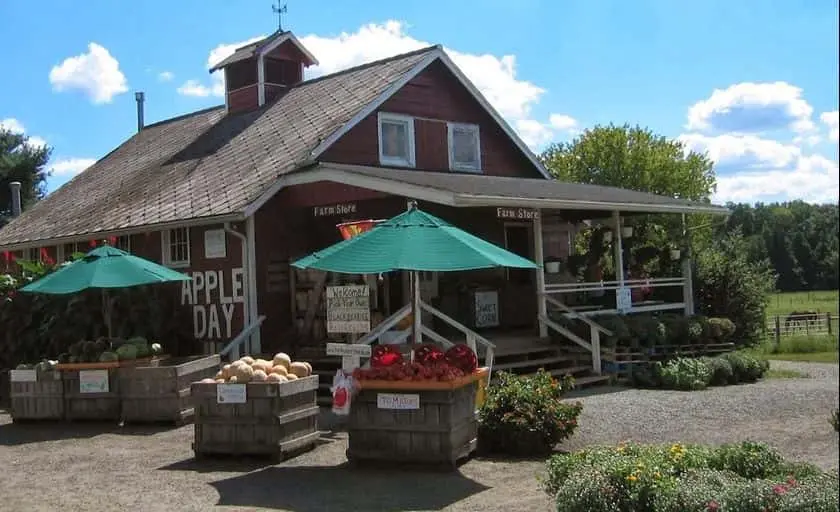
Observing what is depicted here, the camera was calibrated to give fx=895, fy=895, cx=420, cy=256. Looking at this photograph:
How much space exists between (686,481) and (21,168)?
42.8m

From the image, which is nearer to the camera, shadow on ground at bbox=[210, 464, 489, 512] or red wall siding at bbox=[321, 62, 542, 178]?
shadow on ground at bbox=[210, 464, 489, 512]

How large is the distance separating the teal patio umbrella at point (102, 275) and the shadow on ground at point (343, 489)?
4380 millimetres

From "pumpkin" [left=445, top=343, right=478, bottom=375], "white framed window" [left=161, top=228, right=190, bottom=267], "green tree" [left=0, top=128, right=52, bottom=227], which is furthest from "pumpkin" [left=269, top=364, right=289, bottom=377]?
"green tree" [left=0, top=128, right=52, bottom=227]

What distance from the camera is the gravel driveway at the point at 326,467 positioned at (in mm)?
7453

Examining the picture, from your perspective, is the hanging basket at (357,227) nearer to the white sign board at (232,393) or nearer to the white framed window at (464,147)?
the white sign board at (232,393)

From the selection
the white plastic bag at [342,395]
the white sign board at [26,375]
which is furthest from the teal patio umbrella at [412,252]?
the white sign board at [26,375]

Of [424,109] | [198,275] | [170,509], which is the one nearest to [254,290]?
[198,275]

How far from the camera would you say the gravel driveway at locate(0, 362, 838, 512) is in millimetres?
7453

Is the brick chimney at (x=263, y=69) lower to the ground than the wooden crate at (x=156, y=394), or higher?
higher

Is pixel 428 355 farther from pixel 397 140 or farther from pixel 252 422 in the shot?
pixel 397 140

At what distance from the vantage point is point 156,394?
1159 cm

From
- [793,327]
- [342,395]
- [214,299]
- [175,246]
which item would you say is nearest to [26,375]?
[214,299]

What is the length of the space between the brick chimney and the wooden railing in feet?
26.1

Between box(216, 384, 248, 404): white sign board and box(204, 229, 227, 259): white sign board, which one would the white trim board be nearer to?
box(204, 229, 227, 259): white sign board
